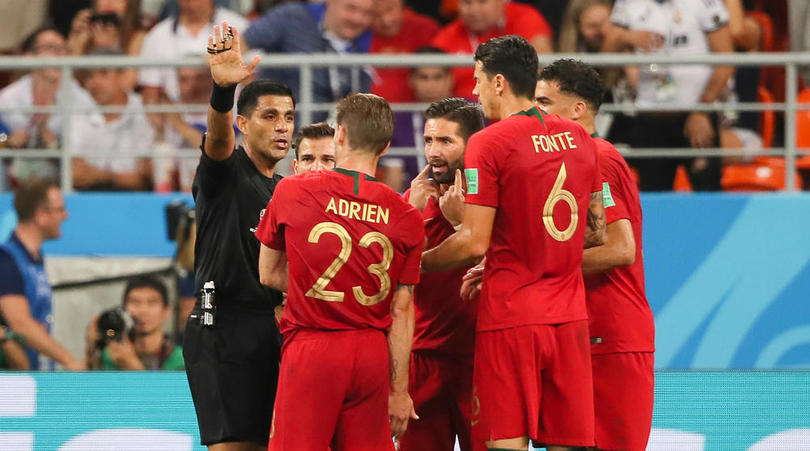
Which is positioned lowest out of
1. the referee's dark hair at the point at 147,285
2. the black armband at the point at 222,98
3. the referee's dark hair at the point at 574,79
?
the referee's dark hair at the point at 147,285

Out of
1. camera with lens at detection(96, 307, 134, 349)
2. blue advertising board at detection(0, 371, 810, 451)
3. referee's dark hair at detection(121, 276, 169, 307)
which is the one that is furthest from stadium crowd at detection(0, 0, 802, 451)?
referee's dark hair at detection(121, 276, 169, 307)

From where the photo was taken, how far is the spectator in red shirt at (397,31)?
9531mm

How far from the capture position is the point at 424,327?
5.75 m

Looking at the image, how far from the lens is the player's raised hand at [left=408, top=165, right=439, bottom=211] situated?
557 cm

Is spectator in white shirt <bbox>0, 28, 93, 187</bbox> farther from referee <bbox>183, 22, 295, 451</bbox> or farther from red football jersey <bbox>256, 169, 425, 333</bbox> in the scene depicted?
red football jersey <bbox>256, 169, 425, 333</bbox>

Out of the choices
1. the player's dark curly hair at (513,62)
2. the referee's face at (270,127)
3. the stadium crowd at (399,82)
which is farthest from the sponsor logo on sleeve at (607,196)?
the stadium crowd at (399,82)

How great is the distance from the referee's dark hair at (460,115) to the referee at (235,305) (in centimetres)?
71

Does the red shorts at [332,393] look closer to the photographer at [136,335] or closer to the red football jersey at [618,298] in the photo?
the red football jersey at [618,298]

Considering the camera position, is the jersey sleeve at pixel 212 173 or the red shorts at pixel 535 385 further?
the jersey sleeve at pixel 212 173

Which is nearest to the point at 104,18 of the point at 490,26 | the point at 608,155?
the point at 490,26

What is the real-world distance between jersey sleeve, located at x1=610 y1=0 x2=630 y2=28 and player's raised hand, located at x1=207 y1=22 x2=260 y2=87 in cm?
515

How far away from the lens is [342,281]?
4758 millimetres

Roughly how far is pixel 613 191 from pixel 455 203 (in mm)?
790

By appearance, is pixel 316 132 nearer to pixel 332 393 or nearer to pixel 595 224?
pixel 595 224
